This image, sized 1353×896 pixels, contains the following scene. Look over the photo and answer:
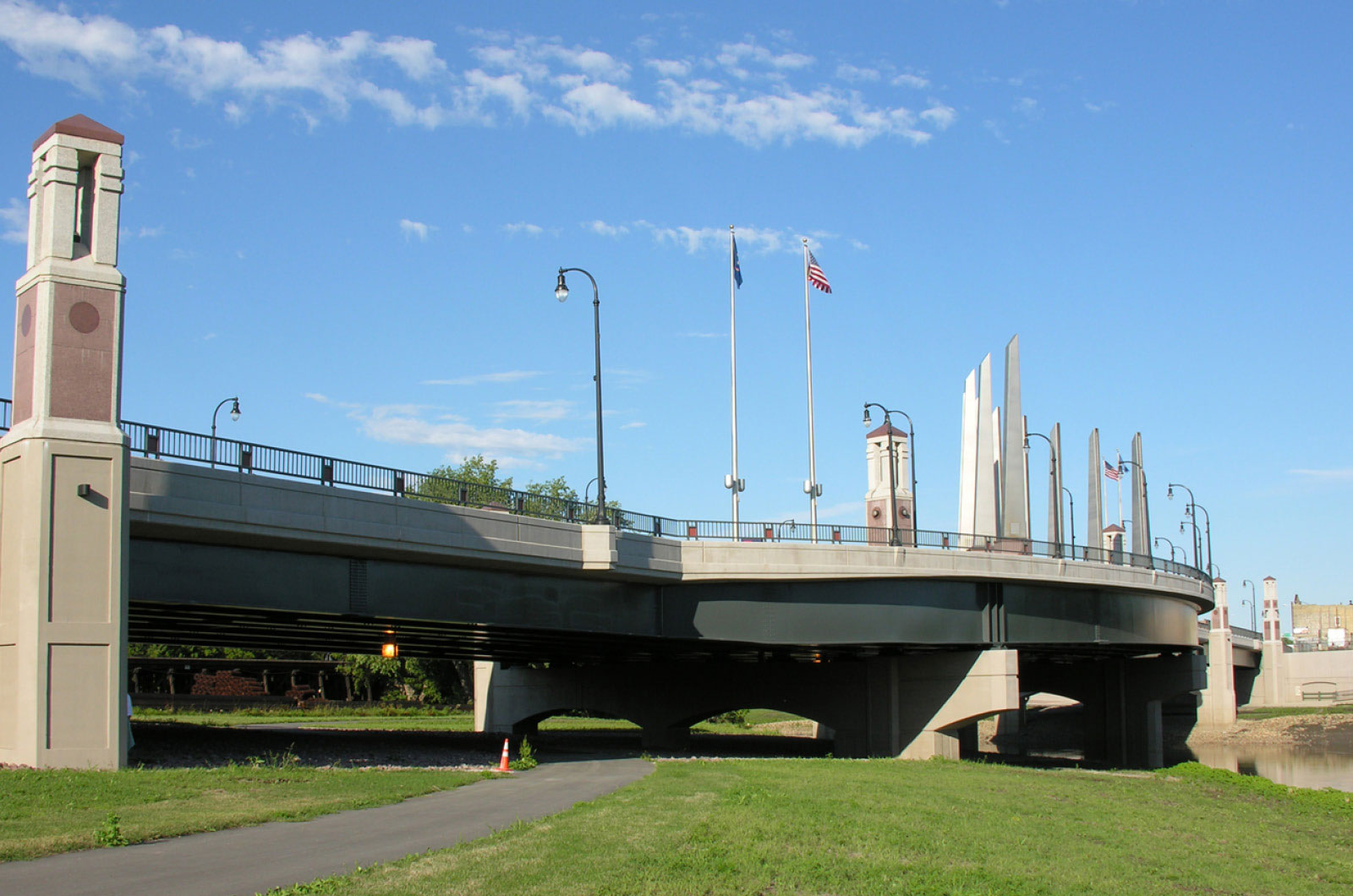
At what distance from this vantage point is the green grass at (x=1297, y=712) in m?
87.6

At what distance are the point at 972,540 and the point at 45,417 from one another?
4187 centimetres

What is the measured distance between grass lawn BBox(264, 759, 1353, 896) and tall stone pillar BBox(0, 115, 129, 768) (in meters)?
9.84

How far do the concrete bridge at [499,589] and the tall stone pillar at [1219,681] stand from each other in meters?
25.9

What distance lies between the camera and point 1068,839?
18375 millimetres

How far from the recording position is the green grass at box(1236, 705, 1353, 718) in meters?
87.6

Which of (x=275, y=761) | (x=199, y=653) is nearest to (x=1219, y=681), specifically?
(x=275, y=761)

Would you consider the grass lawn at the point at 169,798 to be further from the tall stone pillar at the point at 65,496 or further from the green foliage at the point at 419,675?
the green foliage at the point at 419,675

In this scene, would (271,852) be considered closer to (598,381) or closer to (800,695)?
(598,381)

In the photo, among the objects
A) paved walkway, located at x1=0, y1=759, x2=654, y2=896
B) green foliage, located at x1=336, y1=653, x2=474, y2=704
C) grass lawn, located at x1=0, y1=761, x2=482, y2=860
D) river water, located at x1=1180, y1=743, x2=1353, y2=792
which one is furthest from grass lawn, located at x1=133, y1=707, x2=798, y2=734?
paved walkway, located at x1=0, y1=759, x2=654, y2=896

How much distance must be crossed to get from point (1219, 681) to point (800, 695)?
163 ft

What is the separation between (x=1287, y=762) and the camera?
6425 centimetres

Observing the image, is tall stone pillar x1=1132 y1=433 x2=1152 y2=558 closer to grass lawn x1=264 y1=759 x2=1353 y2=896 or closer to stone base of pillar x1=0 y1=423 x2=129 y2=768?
grass lawn x1=264 y1=759 x2=1353 y2=896

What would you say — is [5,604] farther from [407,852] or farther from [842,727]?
[842,727]

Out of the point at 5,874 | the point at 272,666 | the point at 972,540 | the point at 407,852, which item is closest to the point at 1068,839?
the point at 407,852
